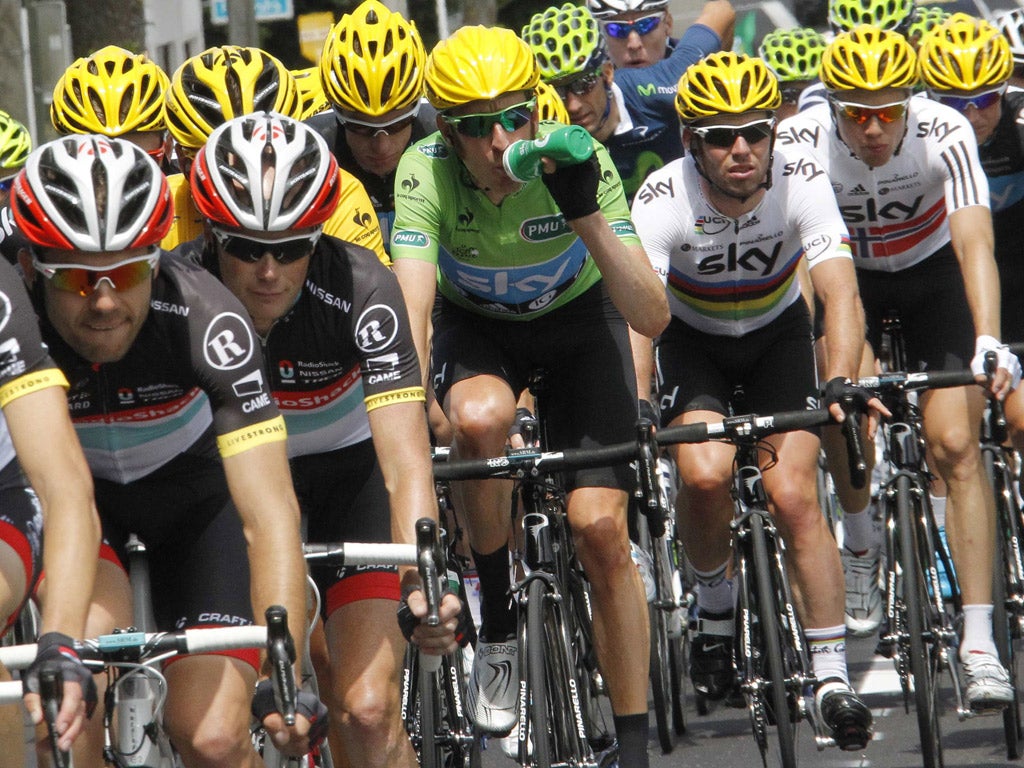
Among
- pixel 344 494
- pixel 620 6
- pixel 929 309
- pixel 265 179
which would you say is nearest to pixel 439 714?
pixel 344 494

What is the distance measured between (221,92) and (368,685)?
86.8 inches

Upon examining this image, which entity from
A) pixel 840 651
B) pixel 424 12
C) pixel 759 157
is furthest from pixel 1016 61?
pixel 424 12

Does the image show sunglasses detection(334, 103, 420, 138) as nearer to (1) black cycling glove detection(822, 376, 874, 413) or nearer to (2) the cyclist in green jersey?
(2) the cyclist in green jersey

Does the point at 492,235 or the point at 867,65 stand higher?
the point at 867,65

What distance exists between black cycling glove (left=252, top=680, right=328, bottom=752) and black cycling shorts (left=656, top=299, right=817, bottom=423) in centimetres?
314

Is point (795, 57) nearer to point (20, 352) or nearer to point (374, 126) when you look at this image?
point (374, 126)

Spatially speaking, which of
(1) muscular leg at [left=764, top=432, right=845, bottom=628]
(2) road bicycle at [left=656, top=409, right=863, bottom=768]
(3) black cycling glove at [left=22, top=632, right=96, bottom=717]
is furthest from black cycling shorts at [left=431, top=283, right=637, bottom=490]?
(3) black cycling glove at [left=22, top=632, right=96, bottom=717]

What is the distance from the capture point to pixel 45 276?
450 centimetres

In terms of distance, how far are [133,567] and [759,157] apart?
119 inches

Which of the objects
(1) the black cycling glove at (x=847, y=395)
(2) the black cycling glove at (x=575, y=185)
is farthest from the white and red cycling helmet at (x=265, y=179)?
(1) the black cycling glove at (x=847, y=395)

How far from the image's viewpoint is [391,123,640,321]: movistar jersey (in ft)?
19.5

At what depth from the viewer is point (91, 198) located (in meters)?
4.43

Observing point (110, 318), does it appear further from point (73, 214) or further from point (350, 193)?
point (350, 193)

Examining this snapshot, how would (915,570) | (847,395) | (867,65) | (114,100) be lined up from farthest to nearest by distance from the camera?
1. (867,65)
2. (114,100)
3. (915,570)
4. (847,395)
